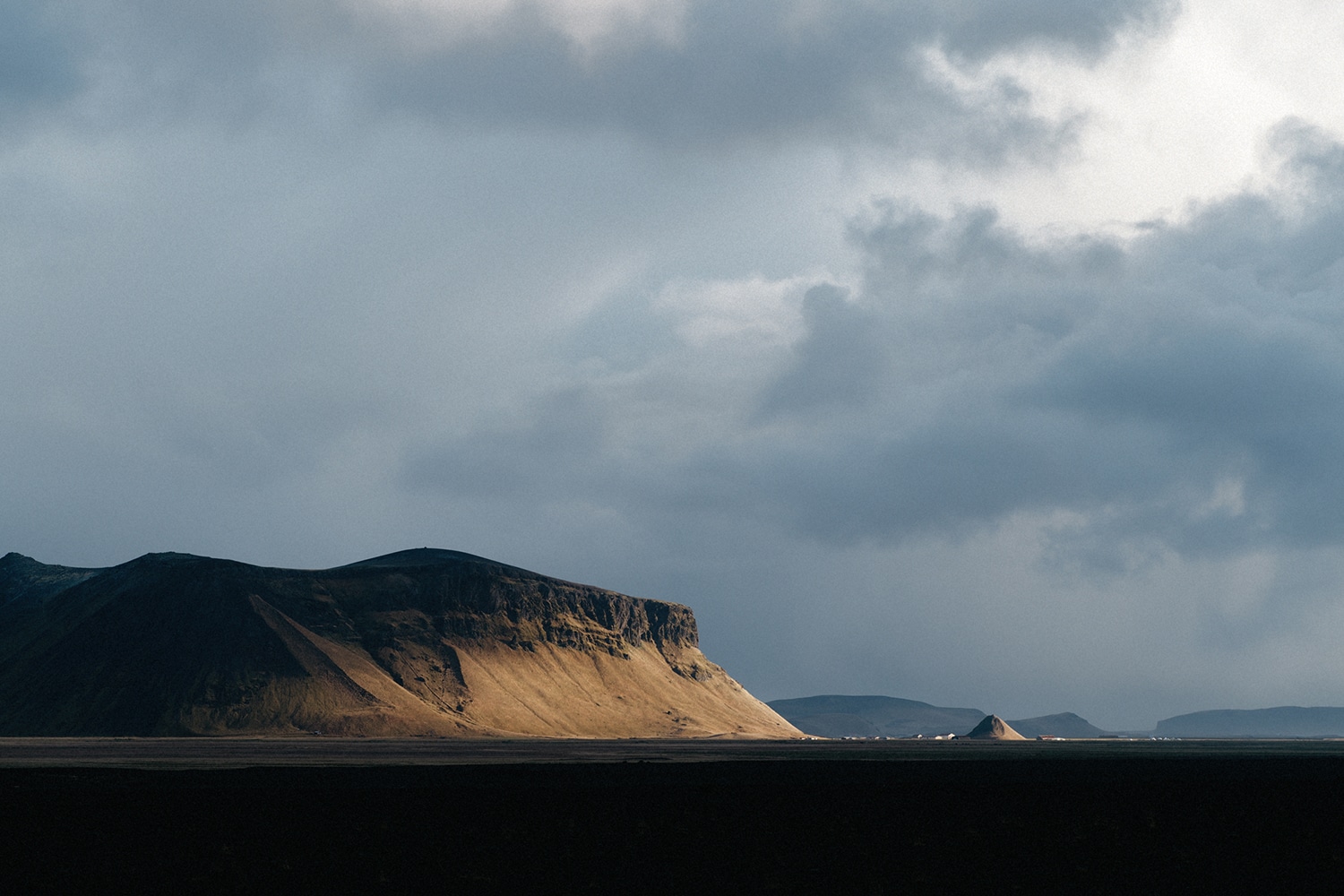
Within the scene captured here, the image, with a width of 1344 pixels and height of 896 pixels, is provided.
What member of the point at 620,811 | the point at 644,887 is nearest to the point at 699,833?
the point at 620,811

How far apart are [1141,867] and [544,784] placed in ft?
134

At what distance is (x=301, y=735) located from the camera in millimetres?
175125

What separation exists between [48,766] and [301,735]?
94386 millimetres

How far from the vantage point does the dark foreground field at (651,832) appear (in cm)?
2824

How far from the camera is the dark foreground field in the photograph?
2824cm

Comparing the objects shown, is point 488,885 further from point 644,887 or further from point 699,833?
point 699,833

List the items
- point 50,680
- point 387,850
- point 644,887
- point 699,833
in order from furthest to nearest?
1. point 50,680
2. point 699,833
3. point 387,850
4. point 644,887

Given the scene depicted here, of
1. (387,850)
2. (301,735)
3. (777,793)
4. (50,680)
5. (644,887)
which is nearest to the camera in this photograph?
(644,887)

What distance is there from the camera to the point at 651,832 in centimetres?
3894

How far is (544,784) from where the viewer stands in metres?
65.7

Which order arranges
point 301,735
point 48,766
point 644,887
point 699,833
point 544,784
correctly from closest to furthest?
point 644,887
point 699,833
point 544,784
point 48,766
point 301,735

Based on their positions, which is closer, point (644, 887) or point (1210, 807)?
point (644, 887)

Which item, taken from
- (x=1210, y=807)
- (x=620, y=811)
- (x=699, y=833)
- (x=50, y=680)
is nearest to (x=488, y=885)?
(x=699, y=833)

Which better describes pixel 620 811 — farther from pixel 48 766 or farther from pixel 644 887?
pixel 48 766
